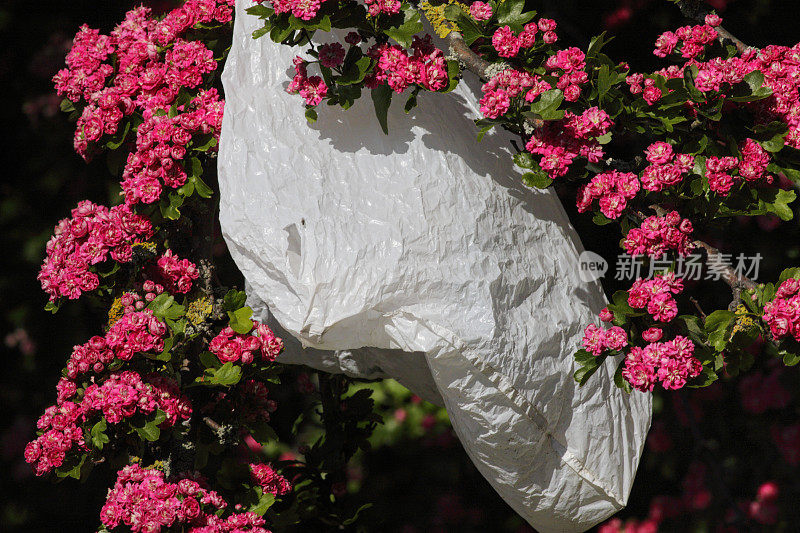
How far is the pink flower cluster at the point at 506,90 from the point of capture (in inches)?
49.7

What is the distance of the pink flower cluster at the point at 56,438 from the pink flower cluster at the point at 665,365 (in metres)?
0.92

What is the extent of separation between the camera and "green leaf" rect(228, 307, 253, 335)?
144 cm

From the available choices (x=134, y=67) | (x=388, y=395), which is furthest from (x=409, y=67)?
(x=388, y=395)

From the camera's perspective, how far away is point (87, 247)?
1.44 metres

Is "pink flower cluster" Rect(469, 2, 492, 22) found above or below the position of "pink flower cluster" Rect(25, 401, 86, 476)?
above

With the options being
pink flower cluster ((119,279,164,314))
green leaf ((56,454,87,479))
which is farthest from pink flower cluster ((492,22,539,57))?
green leaf ((56,454,87,479))

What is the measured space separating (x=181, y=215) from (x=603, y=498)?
0.97 metres

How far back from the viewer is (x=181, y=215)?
5.13 feet

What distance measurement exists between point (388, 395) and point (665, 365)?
2.04m

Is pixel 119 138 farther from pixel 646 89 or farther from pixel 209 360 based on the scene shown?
pixel 646 89

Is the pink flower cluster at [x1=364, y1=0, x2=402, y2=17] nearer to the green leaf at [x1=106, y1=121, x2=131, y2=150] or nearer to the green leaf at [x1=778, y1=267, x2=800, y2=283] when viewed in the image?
the green leaf at [x1=106, y1=121, x2=131, y2=150]

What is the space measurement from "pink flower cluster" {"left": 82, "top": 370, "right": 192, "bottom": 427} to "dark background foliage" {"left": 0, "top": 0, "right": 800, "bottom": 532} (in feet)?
3.93

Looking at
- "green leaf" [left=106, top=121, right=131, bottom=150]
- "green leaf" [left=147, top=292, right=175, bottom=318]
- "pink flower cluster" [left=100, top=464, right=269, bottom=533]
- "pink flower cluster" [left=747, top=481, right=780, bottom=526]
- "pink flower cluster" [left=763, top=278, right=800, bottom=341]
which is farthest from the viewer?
"pink flower cluster" [left=747, top=481, right=780, bottom=526]

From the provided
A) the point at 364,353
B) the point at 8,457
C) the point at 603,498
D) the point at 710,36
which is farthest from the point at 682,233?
the point at 8,457
